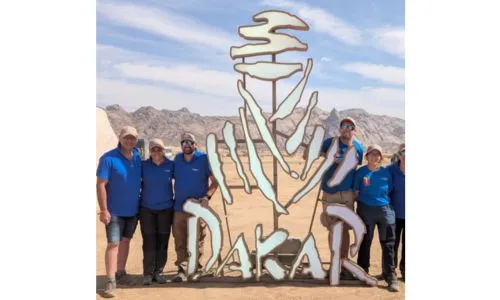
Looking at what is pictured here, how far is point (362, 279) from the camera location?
5508mm

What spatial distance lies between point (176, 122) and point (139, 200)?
69.2 metres

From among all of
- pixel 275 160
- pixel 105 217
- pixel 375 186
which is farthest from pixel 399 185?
pixel 105 217

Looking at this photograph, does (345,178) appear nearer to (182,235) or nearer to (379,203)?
(379,203)

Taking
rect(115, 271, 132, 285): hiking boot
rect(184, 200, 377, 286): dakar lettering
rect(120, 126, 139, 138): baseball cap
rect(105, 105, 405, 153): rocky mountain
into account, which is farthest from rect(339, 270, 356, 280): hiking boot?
rect(105, 105, 405, 153): rocky mountain

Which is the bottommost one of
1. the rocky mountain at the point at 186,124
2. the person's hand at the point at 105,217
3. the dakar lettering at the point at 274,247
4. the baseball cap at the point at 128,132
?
the dakar lettering at the point at 274,247

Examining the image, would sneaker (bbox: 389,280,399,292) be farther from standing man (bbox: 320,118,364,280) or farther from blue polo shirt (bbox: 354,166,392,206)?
blue polo shirt (bbox: 354,166,392,206)

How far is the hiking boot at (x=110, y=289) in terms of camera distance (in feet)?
16.9

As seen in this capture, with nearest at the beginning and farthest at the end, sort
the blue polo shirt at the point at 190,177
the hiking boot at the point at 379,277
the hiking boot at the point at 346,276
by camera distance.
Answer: the blue polo shirt at the point at 190,177 → the hiking boot at the point at 346,276 → the hiking boot at the point at 379,277

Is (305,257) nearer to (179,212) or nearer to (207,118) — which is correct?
(179,212)

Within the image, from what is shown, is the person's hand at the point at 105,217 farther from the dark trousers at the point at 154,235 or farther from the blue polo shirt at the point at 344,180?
the blue polo shirt at the point at 344,180

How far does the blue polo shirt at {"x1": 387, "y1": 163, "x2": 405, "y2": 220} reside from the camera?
544 centimetres

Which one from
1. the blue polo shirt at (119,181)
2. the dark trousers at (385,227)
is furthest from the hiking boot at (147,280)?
the dark trousers at (385,227)

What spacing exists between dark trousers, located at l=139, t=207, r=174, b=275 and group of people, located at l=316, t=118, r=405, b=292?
1933mm

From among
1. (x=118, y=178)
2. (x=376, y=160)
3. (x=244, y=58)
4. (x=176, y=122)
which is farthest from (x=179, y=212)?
(x=176, y=122)
